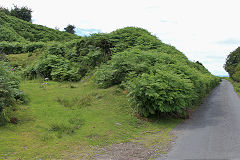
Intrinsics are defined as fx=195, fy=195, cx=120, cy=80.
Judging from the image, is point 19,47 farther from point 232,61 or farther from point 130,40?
point 232,61

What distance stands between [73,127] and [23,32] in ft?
105

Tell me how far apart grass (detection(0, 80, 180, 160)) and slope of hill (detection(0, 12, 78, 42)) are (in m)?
22.5

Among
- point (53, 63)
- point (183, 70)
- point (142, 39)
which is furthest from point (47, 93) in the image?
point (142, 39)

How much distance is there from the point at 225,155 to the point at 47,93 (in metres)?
9.54

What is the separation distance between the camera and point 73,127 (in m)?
7.56

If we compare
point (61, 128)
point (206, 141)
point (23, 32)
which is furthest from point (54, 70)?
point (23, 32)

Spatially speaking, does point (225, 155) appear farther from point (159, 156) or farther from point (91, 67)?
point (91, 67)

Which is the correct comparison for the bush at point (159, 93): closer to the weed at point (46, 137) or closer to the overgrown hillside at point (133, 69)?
the overgrown hillside at point (133, 69)

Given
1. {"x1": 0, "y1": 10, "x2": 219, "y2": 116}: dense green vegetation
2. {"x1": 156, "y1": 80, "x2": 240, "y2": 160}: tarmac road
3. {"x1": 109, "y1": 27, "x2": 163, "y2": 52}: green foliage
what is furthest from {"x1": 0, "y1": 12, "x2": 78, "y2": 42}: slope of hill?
{"x1": 156, "y1": 80, "x2": 240, "y2": 160}: tarmac road

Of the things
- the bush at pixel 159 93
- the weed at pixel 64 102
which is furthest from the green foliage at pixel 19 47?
the bush at pixel 159 93

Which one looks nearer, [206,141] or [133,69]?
[206,141]

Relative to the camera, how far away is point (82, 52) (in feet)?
63.1

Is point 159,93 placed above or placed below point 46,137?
above

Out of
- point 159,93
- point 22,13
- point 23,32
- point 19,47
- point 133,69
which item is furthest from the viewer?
point 22,13
